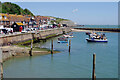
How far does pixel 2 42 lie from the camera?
149 feet

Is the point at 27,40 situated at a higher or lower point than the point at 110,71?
higher

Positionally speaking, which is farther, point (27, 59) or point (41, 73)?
point (27, 59)

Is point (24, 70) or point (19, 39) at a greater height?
point (19, 39)

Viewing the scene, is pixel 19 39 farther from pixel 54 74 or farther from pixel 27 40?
pixel 54 74

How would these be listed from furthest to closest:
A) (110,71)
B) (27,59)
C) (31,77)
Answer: (27,59), (110,71), (31,77)

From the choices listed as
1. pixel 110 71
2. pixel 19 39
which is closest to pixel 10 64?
pixel 110 71

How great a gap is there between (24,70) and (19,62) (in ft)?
17.4

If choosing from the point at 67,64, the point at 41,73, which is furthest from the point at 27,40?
the point at 41,73

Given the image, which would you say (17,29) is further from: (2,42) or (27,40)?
(2,42)

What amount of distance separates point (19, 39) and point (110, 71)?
32292 millimetres

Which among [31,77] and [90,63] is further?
[90,63]

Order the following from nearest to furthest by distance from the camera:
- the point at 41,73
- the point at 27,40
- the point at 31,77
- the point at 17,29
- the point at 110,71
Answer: the point at 31,77
the point at 41,73
the point at 110,71
the point at 27,40
the point at 17,29

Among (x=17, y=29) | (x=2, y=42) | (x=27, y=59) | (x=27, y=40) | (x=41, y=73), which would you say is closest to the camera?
(x=41, y=73)

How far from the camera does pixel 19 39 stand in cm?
5478
